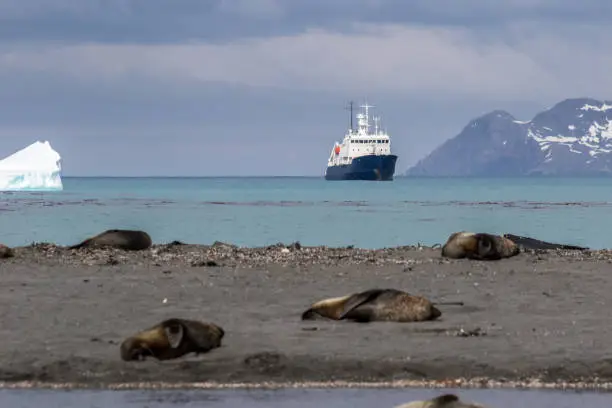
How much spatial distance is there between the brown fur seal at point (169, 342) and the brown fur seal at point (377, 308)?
86.9 inches

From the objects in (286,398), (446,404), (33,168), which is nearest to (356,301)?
(286,398)

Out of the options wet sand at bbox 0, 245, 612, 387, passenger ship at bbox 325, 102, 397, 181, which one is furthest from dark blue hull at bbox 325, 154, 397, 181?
wet sand at bbox 0, 245, 612, 387

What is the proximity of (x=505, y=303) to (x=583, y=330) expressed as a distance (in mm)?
2584

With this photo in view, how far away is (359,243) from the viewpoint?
38.6m

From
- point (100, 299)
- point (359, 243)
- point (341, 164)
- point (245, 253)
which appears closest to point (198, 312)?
point (100, 299)

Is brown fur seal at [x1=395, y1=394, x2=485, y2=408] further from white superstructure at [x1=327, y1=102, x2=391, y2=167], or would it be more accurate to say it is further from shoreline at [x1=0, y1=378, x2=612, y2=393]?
white superstructure at [x1=327, y1=102, x2=391, y2=167]

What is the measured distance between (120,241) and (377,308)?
1279 cm

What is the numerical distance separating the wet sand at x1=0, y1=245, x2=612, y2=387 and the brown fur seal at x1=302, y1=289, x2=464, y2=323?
7.5 inches

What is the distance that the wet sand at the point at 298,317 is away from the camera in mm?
11391

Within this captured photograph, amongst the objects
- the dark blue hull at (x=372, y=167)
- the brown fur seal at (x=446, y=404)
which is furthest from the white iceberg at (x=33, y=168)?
the brown fur seal at (x=446, y=404)

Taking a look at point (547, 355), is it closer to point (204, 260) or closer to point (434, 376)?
point (434, 376)

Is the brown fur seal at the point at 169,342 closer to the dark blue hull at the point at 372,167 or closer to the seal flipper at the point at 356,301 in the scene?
the seal flipper at the point at 356,301

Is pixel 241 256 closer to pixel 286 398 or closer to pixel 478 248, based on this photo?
pixel 478 248

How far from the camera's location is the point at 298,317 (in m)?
14.6
